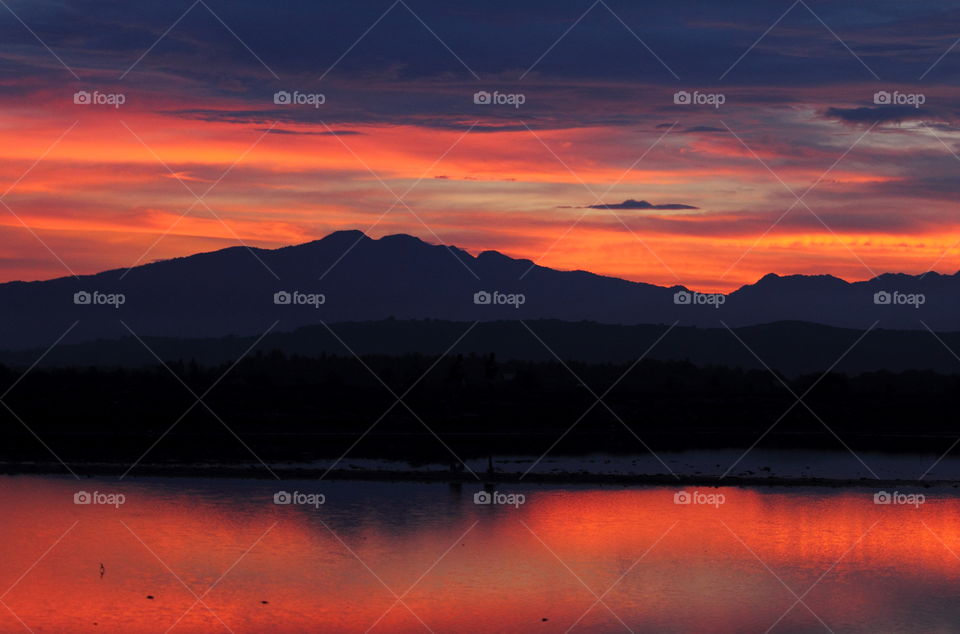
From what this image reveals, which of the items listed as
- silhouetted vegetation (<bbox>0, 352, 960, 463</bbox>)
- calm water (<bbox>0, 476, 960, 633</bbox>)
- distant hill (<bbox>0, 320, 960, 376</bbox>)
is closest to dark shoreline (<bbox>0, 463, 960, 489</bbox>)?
calm water (<bbox>0, 476, 960, 633</bbox>)

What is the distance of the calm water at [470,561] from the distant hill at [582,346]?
9306 centimetres

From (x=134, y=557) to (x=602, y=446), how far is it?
27.7 meters

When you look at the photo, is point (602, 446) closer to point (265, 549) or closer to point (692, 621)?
point (265, 549)

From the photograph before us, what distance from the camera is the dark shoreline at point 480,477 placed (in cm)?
3838

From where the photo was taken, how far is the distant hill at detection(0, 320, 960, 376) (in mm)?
129500

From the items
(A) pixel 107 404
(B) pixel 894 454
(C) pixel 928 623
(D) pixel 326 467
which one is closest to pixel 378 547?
(C) pixel 928 623

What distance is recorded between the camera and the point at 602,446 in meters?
51.0

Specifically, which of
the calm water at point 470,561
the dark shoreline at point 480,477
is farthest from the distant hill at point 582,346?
the calm water at point 470,561

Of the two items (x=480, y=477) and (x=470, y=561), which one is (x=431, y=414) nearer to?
(x=480, y=477)

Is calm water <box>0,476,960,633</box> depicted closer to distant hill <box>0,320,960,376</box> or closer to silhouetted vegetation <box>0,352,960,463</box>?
silhouetted vegetation <box>0,352,960,463</box>

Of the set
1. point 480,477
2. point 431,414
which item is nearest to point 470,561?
point 480,477

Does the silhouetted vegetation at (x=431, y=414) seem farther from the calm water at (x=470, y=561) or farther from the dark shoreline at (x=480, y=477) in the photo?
the calm water at (x=470, y=561)

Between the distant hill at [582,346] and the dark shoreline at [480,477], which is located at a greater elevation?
the distant hill at [582,346]

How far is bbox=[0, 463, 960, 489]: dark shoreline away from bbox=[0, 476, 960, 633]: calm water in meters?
1.75
